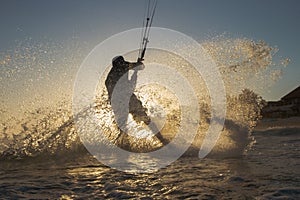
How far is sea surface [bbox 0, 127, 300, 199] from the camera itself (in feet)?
11.3

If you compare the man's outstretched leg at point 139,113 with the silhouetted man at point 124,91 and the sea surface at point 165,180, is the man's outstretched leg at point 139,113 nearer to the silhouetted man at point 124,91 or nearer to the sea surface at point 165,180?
the silhouetted man at point 124,91

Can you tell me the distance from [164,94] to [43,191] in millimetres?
6477

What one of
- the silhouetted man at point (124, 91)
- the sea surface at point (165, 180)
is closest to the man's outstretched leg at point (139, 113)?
the silhouetted man at point (124, 91)

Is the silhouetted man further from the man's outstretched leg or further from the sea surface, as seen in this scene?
the sea surface

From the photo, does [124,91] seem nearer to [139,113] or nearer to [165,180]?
[139,113]

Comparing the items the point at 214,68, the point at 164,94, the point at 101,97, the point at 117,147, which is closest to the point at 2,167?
the point at 117,147

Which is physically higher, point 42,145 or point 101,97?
point 101,97

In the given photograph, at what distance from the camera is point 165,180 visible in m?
4.12

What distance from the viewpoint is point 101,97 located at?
28.9ft

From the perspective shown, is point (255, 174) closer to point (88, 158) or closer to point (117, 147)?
point (88, 158)

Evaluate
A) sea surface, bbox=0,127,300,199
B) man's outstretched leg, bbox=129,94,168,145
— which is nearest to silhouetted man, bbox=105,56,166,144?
man's outstretched leg, bbox=129,94,168,145

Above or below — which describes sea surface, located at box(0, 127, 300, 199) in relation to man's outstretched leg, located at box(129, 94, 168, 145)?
below

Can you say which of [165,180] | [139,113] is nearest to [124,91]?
[139,113]

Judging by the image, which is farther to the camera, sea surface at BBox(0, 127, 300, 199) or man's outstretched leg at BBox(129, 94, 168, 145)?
man's outstretched leg at BBox(129, 94, 168, 145)
